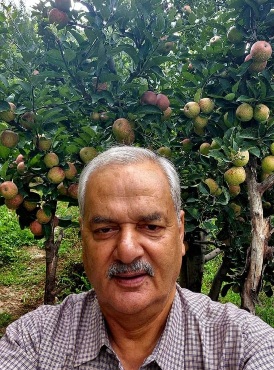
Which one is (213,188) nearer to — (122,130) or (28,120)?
(122,130)

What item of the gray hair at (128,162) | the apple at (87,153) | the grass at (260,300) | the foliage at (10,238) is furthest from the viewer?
the foliage at (10,238)

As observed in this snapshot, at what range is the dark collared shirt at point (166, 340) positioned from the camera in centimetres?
117

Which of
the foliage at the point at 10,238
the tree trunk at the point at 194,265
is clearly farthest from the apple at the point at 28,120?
the foliage at the point at 10,238

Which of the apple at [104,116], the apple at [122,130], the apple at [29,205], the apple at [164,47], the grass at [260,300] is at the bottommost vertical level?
the grass at [260,300]

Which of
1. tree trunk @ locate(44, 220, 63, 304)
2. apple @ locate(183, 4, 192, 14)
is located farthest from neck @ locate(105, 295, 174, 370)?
apple @ locate(183, 4, 192, 14)

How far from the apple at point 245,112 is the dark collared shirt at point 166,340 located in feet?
2.69

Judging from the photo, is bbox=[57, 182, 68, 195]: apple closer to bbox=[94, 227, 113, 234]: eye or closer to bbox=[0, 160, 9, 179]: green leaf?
bbox=[0, 160, 9, 179]: green leaf

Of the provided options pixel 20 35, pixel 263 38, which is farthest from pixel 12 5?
pixel 263 38

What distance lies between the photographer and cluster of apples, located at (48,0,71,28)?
6.86 ft

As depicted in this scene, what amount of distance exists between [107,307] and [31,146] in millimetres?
1074

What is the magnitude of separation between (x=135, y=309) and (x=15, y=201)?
42.2 inches

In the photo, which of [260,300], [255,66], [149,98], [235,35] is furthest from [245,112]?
[260,300]

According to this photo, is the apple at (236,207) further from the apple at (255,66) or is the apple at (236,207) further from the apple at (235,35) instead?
the apple at (235,35)

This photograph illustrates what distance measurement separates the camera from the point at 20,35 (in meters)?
1.87
